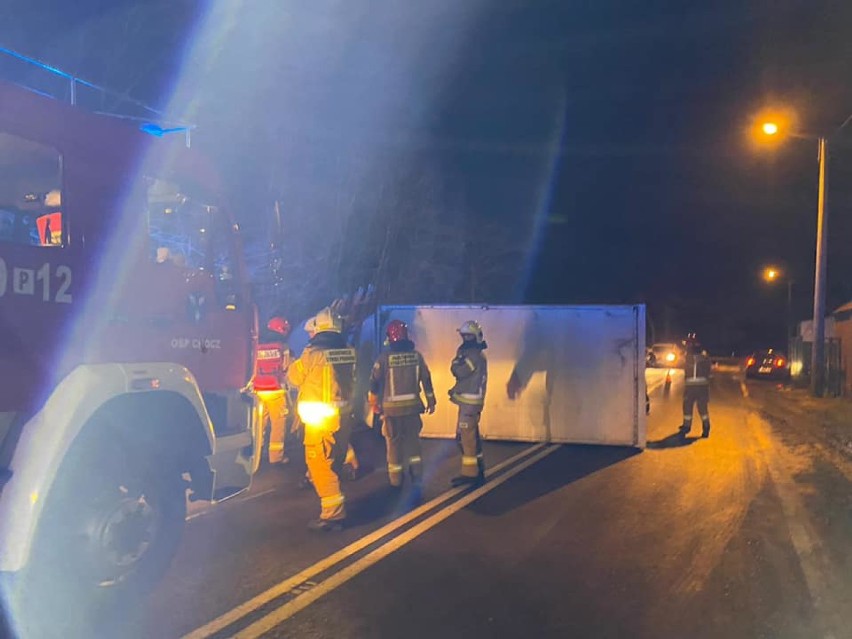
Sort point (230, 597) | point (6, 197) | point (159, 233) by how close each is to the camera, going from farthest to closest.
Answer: point (159, 233)
point (230, 597)
point (6, 197)

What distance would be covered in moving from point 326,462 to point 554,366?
5227 mm

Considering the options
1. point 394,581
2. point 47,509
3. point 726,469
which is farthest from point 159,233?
point 726,469

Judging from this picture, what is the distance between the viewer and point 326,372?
251 inches

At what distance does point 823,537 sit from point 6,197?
657 centimetres

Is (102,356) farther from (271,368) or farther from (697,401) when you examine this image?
(697,401)

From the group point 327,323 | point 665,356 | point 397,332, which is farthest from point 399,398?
point 665,356

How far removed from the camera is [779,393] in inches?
875

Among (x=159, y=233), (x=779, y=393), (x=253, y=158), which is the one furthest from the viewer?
(x=779, y=393)

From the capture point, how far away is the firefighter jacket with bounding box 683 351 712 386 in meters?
11.9

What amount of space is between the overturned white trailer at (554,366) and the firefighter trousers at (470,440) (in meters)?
2.76

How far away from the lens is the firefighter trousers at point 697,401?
38.7 feet

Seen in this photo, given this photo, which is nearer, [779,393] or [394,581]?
[394,581]

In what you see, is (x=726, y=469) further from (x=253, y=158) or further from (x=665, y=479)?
(x=253, y=158)

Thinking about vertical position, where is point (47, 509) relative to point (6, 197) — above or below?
below
